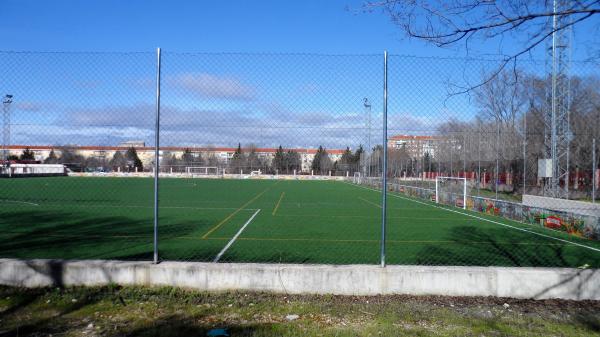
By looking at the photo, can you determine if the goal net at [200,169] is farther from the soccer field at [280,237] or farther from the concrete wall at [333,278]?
the concrete wall at [333,278]

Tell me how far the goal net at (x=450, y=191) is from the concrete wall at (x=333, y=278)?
19.3 meters

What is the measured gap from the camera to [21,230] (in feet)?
42.2

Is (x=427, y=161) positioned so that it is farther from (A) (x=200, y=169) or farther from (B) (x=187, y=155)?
(B) (x=187, y=155)

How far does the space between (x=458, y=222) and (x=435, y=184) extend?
11335 millimetres

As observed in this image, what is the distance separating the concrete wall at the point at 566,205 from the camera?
15.2 m

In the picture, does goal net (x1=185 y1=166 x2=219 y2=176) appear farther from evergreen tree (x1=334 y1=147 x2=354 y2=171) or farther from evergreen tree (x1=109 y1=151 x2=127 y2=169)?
evergreen tree (x1=109 y1=151 x2=127 y2=169)

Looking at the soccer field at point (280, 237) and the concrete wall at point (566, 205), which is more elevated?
the concrete wall at point (566, 205)

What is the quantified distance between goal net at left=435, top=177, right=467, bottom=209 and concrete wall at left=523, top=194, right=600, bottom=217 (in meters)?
5.07

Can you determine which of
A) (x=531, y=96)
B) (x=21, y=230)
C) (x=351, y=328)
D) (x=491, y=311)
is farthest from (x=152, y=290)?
(x=531, y=96)

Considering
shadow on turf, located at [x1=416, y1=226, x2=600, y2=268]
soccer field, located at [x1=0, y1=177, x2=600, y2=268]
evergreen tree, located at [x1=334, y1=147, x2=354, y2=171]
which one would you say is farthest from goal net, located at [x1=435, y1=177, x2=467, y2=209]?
shadow on turf, located at [x1=416, y1=226, x2=600, y2=268]

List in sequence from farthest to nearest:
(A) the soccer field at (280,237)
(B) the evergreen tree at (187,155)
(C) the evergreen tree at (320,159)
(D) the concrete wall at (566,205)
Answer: (D) the concrete wall at (566,205), (C) the evergreen tree at (320,159), (B) the evergreen tree at (187,155), (A) the soccer field at (280,237)

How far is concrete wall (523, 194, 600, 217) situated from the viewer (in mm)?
15169

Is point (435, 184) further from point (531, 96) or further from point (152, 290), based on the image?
point (152, 290)

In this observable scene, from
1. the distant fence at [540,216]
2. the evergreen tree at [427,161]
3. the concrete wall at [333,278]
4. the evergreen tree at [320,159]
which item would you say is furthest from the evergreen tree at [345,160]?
the concrete wall at [333,278]
